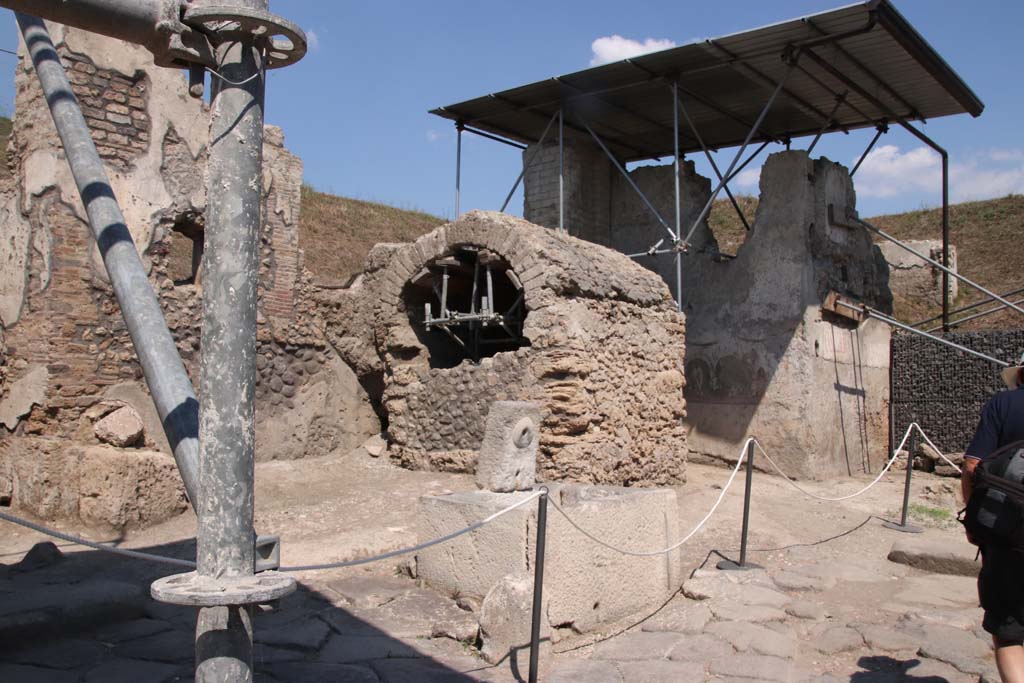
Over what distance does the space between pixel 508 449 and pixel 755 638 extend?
6.30 feet

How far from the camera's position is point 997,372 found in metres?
11.2

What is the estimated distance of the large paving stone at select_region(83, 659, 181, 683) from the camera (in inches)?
155

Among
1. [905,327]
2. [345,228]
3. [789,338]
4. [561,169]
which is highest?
[345,228]

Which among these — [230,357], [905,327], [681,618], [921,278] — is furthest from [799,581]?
[921,278]

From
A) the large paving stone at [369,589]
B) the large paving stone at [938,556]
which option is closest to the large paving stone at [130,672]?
the large paving stone at [369,589]

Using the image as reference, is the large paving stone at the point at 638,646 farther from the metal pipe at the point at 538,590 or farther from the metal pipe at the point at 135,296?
the metal pipe at the point at 135,296

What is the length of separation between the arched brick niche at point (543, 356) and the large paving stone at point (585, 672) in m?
3.73

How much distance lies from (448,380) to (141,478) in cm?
338

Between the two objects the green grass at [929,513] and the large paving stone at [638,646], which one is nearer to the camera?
the large paving stone at [638,646]

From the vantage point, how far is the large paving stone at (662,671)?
14.3ft

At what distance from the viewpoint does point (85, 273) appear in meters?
7.77

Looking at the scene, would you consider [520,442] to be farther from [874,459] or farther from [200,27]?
[874,459]

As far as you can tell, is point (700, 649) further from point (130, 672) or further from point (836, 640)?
point (130, 672)

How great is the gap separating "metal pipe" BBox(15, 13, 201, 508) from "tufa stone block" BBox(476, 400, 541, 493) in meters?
3.13
